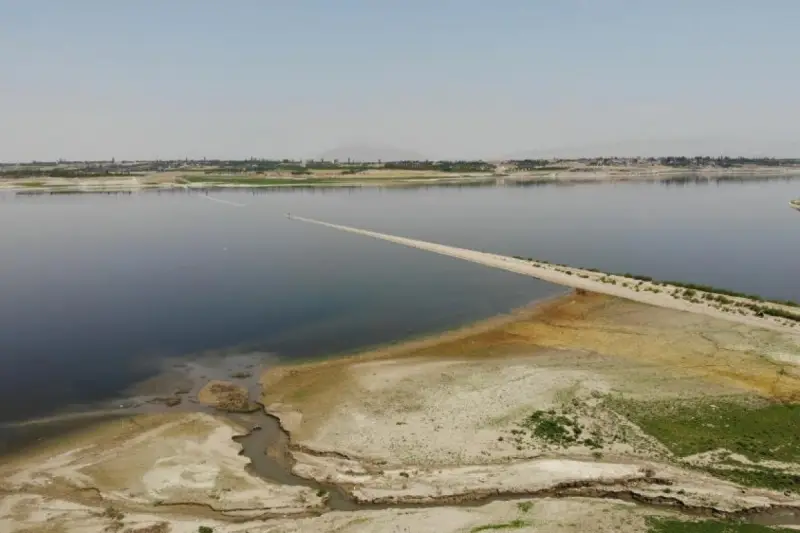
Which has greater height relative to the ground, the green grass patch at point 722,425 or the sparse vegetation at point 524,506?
the green grass patch at point 722,425

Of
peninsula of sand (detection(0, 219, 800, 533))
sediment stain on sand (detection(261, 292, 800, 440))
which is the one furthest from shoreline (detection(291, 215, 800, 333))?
peninsula of sand (detection(0, 219, 800, 533))

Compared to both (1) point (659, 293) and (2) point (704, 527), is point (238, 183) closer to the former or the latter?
(1) point (659, 293)

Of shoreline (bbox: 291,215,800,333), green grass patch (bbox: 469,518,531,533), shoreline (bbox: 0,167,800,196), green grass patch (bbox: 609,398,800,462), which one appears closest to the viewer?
green grass patch (bbox: 469,518,531,533)

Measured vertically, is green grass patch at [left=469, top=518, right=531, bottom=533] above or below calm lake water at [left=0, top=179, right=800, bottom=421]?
below

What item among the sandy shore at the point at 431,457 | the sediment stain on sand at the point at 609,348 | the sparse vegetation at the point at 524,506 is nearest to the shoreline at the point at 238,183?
the sediment stain on sand at the point at 609,348

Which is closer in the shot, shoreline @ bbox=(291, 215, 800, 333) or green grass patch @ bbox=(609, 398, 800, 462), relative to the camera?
green grass patch @ bbox=(609, 398, 800, 462)

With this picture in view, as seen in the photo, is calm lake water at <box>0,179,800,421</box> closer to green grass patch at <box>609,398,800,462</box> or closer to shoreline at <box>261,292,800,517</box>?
shoreline at <box>261,292,800,517</box>

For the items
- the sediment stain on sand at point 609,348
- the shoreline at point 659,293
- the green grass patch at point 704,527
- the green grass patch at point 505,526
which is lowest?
the green grass patch at point 704,527

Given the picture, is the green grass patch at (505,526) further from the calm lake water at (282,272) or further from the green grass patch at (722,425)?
the calm lake water at (282,272)
